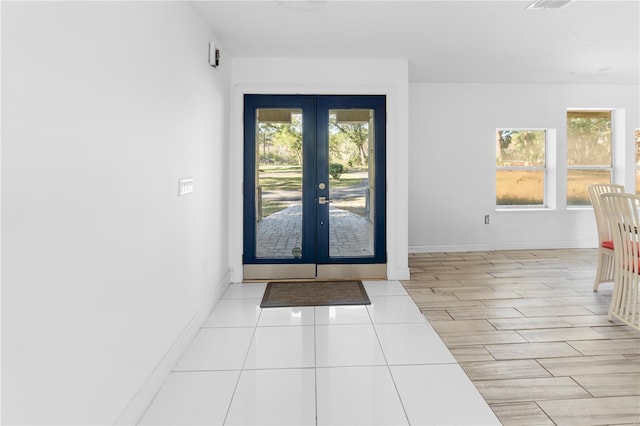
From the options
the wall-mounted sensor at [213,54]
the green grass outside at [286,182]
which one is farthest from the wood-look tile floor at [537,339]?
the wall-mounted sensor at [213,54]

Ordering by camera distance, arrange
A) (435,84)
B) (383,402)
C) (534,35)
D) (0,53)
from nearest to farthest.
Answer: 1. (0,53)
2. (383,402)
3. (534,35)
4. (435,84)

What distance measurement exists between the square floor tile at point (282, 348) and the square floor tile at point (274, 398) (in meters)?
0.09

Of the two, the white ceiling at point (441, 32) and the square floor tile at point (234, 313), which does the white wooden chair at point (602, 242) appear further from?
the square floor tile at point (234, 313)

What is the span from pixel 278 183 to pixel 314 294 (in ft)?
4.42

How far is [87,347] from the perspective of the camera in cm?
152

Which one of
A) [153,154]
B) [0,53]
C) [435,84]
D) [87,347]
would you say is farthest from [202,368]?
[435,84]

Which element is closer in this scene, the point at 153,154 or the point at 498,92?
the point at 153,154

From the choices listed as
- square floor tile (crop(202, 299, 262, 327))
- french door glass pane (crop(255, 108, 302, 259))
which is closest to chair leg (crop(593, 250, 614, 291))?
french door glass pane (crop(255, 108, 302, 259))

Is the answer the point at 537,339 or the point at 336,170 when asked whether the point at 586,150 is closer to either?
the point at 336,170

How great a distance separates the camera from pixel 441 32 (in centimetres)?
359

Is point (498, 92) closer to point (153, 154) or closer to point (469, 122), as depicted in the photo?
point (469, 122)

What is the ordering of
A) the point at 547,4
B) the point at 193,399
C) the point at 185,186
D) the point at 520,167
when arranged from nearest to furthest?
the point at 193,399 < the point at 185,186 < the point at 547,4 < the point at 520,167

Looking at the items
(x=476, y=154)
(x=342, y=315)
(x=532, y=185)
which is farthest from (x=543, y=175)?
(x=342, y=315)

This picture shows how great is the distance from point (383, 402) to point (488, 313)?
1.73 meters
